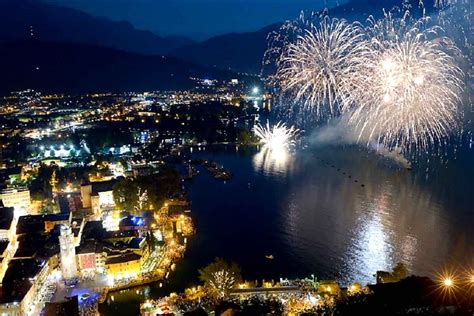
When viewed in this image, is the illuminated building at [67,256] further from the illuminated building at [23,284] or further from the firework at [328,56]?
the firework at [328,56]

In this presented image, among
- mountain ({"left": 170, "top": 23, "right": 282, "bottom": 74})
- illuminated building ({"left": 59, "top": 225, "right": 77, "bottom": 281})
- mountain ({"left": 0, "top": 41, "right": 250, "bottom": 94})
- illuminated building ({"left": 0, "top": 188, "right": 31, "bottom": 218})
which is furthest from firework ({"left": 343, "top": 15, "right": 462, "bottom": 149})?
mountain ({"left": 170, "top": 23, "right": 282, "bottom": 74})

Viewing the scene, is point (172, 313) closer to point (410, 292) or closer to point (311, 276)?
point (311, 276)

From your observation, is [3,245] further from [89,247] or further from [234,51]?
[234,51]

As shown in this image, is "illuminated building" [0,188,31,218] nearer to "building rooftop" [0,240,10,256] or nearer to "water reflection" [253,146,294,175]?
"building rooftop" [0,240,10,256]

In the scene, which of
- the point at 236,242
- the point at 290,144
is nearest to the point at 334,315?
the point at 236,242

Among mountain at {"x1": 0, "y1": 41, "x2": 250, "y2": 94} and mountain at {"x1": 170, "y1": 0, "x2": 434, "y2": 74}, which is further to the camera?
mountain at {"x1": 170, "y1": 0, "x2": 434, "y2": 74}
